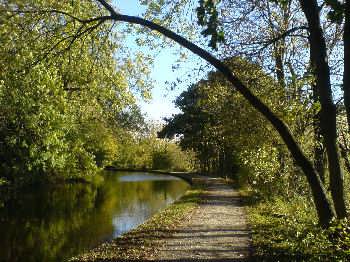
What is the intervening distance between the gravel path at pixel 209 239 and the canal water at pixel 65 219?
13.3ft

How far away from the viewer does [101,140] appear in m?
33.7

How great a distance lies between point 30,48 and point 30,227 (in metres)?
13.5

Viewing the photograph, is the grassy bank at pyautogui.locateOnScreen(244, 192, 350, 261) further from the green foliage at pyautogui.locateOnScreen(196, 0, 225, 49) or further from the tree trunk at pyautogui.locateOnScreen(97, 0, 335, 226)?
the green foliage at pyautogui.locateOnScreen(196, 0, 225, 49)

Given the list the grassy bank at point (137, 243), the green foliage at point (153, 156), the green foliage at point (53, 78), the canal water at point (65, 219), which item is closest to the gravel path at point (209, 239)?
the grassy bank at point (137, 243)

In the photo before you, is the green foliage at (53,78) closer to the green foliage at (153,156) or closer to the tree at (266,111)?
the tree at (266,111)

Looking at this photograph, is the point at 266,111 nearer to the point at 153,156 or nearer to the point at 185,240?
the point at 185,240

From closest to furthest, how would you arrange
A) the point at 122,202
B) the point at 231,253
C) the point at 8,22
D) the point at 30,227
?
the point at 8,22
the point at 231,253
the point at 30,227
the point at 122,202

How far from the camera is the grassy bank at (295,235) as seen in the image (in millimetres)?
8366

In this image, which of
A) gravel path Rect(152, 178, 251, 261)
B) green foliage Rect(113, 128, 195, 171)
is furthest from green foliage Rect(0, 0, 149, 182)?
green foliage Rect(113, 128, 195, 171)

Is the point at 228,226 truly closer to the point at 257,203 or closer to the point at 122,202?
the point at 257,203

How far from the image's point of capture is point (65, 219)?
80.7 feet

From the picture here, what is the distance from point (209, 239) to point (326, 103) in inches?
236

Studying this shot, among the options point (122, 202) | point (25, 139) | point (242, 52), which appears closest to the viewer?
point (242, 52)

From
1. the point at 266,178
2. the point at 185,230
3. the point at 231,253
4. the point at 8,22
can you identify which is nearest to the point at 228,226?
the point at 185,230
